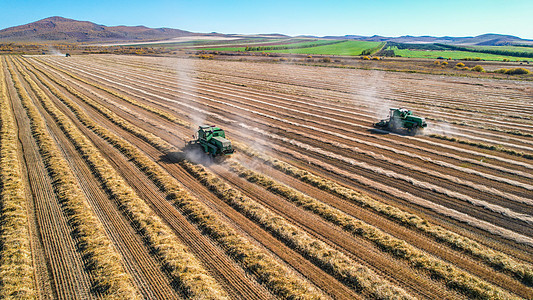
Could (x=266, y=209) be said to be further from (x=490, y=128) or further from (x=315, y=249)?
(x=490, y=128)

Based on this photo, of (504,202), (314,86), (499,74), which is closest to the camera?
(504,202)

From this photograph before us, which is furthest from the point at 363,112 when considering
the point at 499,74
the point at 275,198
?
the point at 499,74

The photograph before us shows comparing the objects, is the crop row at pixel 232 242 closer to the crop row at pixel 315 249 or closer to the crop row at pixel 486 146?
the crop row at pixel 315 249

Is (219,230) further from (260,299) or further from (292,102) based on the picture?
(292,102)

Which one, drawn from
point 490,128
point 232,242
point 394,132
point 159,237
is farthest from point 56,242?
point 490,128

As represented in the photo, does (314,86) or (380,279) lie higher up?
(314,86)

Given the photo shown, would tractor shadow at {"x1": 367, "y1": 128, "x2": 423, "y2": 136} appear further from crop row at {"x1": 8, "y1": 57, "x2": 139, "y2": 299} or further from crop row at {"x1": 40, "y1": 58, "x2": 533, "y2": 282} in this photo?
crop row at {"x1": 8, "y1": 57, "x2": 139, "y2": 299}
